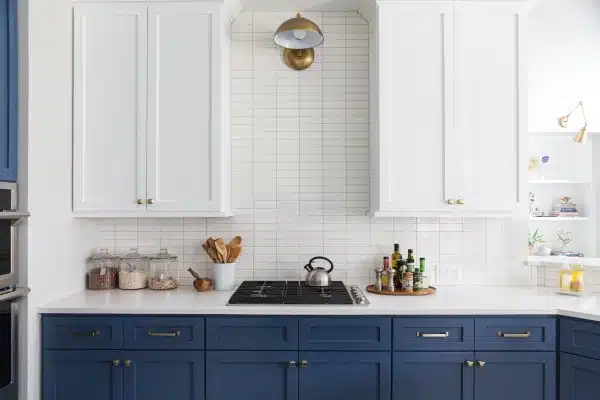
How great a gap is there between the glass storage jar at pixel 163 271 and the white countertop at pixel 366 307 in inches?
6.3

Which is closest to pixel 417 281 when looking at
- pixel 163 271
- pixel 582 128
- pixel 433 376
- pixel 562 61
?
pixel 433 376

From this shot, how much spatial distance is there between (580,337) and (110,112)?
272 centimetres

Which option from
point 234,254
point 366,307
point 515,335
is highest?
point 234,254

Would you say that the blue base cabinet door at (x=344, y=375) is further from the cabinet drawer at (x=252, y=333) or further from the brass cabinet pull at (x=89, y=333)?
the brass cabinet pull at (x=89, y=333)

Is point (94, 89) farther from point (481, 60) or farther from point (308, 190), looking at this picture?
point (481, 60)

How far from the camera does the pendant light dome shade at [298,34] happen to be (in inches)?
99.5

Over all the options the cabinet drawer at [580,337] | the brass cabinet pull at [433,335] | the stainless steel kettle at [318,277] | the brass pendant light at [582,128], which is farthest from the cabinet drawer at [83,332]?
the brass pendant light at [582,128]

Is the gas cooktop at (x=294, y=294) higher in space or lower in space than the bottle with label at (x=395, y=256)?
lower

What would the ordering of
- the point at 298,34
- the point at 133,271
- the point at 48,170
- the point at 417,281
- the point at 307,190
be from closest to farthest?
the point at 48,170 → the point at 298,34 → the point at 417,281 → the point at 133,271 → the point at 307,190

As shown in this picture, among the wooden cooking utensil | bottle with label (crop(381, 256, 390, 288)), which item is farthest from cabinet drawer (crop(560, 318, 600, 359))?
the wooden cooking utensil

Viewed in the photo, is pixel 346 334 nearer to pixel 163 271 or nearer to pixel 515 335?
pixel 515 335

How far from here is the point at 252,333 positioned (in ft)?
7.55

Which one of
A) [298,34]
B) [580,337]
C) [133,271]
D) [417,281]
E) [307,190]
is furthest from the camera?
[307,190]

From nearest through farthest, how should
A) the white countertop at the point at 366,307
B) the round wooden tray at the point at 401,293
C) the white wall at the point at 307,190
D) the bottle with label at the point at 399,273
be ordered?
1. the white countertop at the point at 366,307
2. the round wooden tray at the point at 401,293
3. the bottle with label at the point at 399,273
4. the white wall at the point at 307,190
